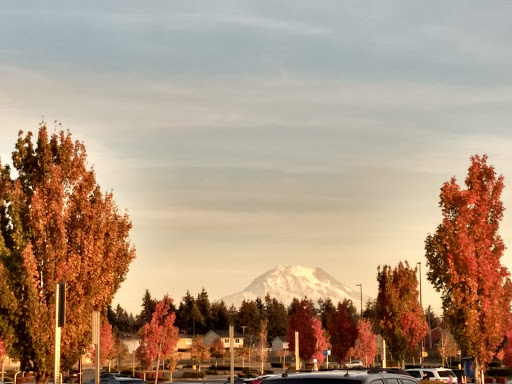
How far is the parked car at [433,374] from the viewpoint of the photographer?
45188 mm

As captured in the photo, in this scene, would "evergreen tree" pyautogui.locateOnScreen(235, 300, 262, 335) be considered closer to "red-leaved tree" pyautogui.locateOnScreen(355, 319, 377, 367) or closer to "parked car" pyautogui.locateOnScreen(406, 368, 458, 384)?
"red-leaved tree" pyautogui.locateOnScreen(355, 319, 377, 367)

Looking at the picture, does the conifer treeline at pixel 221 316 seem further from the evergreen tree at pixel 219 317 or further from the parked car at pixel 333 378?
the parked car at pixel 333 378

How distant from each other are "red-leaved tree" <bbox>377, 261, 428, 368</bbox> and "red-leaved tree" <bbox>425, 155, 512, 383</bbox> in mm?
25400

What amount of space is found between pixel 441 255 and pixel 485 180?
3.52 metres

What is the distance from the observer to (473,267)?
3194cm

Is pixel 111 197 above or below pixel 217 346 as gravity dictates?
above

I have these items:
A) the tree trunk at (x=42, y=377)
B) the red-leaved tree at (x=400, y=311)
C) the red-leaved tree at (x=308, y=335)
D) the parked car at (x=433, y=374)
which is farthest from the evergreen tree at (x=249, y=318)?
the tree trunk at (x=42, y=377)

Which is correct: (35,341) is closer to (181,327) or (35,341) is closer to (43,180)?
(43,180)

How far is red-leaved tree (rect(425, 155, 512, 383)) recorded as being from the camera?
105 feet

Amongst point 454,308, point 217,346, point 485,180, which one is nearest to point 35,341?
point 454,308

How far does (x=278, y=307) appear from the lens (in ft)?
633

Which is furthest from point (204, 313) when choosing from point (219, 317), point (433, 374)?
point (433, 374)

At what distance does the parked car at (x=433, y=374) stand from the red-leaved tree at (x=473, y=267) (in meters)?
12.0

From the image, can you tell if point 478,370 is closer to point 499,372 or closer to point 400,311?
point 400,311
